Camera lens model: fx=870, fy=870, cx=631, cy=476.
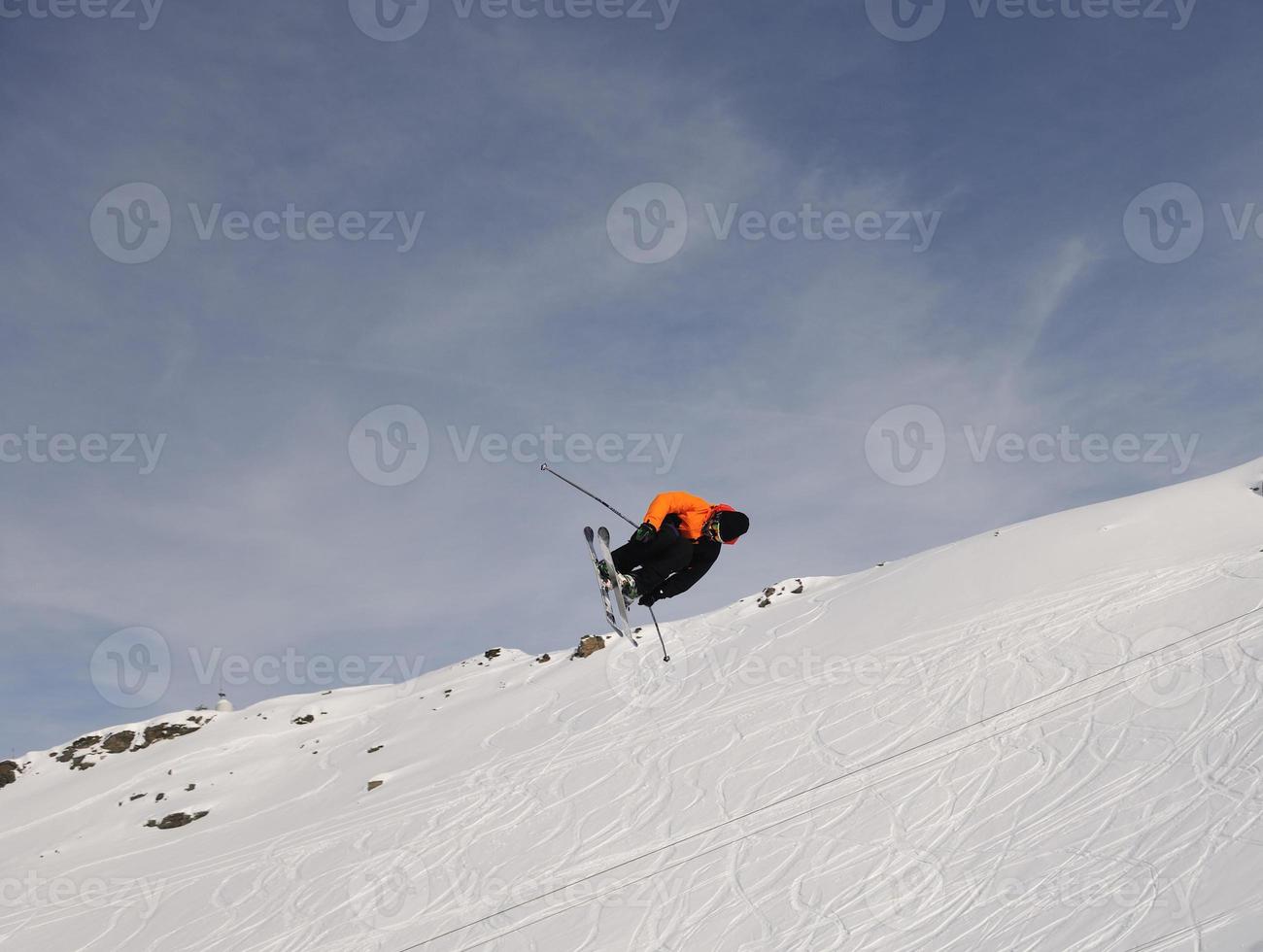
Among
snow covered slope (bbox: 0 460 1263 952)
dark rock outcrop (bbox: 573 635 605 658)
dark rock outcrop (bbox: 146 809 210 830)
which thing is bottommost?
snow covered slope (bbox: 0 460 1263 952)

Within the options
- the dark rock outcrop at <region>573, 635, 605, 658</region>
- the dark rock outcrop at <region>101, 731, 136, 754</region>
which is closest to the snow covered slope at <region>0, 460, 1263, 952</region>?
the dark rock outcrop at <region>573, 635, 605, 658</region>

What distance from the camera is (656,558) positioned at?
10.1m

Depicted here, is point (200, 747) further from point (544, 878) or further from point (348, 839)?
point (544, 878)

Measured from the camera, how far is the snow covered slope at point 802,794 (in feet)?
39.6

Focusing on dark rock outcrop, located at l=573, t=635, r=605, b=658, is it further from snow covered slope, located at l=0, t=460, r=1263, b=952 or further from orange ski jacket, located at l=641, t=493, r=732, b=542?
orange ski jacket, located at l=641, t=493, r=732, b=542

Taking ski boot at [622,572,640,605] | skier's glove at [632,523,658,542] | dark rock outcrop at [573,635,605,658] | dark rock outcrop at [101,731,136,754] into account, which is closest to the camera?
skier's glove at [632,523,658,542]

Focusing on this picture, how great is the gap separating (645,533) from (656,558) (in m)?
0.71

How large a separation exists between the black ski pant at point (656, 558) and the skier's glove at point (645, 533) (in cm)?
32

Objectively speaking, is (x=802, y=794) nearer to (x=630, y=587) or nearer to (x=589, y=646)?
(x=630, y=587)

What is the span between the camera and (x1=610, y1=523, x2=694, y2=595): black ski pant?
9961 mm

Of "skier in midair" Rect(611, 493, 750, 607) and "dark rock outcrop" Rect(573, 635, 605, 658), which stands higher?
"dark rock outcrop" Rect(573, 635, 605, 658)

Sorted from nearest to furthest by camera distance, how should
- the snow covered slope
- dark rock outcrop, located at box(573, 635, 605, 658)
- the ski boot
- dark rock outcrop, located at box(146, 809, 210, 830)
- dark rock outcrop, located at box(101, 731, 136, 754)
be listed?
the ski boot, the snow covered slope, dark rock outcrop, located at box(146, 809, 210, 830), dark rock outcrop, located at box(573, 635, 605, 658), dark rock outcrop, located at box(101, 731, 136, 754)

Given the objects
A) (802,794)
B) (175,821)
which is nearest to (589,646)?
(175,821)

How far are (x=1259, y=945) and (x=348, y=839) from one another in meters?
19.1
